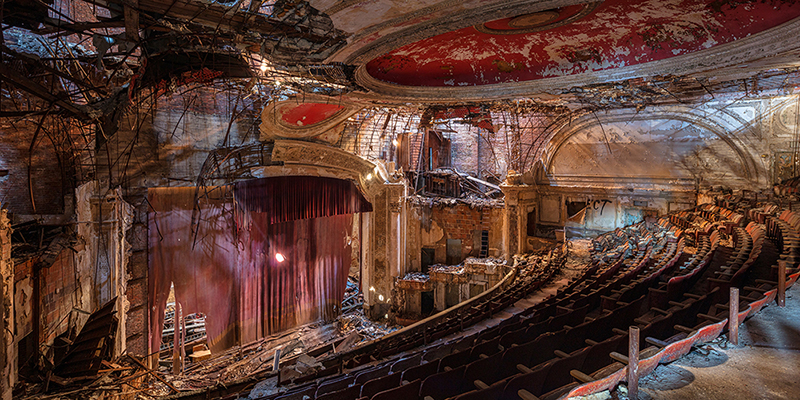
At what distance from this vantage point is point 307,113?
919 centimetres

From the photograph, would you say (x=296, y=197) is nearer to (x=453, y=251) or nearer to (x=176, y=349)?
(x=176, y=349)

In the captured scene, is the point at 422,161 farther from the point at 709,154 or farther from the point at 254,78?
the point at 254,78

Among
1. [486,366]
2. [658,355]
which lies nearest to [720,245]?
[658,355]

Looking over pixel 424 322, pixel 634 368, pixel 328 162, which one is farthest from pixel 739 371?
pixel 328 162

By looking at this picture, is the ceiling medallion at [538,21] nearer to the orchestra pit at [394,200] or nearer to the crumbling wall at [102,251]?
the orchestra pit at [394,200]

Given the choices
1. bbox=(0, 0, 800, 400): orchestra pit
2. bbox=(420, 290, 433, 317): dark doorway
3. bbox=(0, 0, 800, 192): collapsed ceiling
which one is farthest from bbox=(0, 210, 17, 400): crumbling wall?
bbox=(420, 290, 433, 317): dark doorway

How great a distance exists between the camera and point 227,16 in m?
3.22

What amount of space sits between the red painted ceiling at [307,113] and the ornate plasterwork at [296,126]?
0.07 metres

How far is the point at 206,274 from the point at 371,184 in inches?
211

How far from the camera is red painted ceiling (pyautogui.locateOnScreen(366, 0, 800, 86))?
3973mm

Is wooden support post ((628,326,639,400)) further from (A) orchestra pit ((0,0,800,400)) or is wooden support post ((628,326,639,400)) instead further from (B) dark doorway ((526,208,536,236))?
(B) dark doorway ((526,208,536,236))

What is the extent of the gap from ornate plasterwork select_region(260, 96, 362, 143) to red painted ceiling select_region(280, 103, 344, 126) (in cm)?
7

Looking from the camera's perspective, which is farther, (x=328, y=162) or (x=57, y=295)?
(x=328, y=162)

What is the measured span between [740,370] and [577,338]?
1049mm
